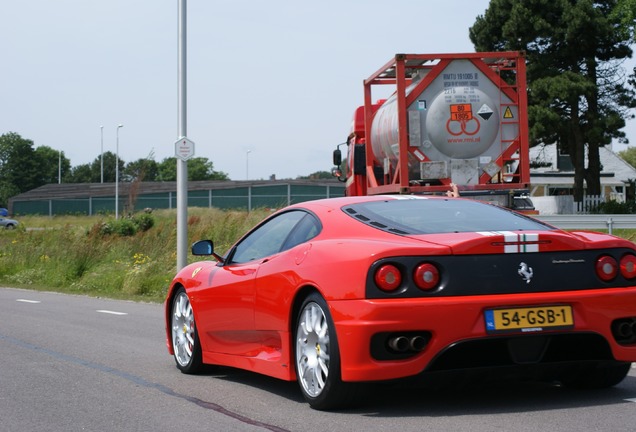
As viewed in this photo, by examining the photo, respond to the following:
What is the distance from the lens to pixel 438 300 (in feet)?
19.1

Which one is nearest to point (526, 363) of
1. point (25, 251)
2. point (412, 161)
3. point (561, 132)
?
point (412, 161)

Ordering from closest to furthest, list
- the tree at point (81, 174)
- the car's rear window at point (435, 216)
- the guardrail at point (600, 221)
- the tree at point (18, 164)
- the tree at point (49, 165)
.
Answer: the car's rear window at point (435, 216) → the guardrail at point (600, 221) → the tree at point (18, 164) → the tree at point (49, 165) → the tree at point (81, 174)

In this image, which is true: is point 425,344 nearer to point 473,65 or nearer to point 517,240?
point 517,240

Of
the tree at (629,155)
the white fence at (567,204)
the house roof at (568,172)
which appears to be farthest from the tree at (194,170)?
the white fence at (567,204)

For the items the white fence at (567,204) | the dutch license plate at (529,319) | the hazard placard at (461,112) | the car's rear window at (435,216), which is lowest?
the dutch license plate at (529,319)

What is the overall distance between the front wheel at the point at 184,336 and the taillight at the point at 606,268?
3226mm

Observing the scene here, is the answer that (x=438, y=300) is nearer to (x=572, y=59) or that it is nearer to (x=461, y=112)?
(x=461, y=112)

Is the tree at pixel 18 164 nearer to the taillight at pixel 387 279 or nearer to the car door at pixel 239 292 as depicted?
the car door at pixel 239 292

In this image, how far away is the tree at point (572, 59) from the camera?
43.9 m

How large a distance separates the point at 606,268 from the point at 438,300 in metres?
1.13

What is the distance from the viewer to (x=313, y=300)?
631 centimetres

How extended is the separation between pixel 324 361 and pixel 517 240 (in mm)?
1303

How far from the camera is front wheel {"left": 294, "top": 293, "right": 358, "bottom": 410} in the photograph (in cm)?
607

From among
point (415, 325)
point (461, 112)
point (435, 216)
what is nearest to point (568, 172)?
point (461, 112)
